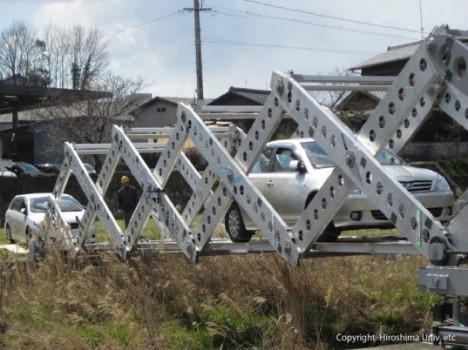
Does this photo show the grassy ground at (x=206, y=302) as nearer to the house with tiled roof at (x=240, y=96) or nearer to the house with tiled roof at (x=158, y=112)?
the house with tiled roof at (x=240, y=96)

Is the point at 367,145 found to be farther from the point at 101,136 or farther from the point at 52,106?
the point at 52,106

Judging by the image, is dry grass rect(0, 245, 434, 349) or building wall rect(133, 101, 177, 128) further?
building wall rect(133, 101, 177, 128)

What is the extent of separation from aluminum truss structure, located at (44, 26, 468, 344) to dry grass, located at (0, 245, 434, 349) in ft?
2.04

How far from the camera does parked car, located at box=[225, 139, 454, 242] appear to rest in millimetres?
9523

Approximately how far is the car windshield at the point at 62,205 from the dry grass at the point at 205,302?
990 centimetres

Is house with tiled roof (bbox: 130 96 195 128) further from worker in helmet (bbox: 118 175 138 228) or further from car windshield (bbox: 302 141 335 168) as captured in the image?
car windshield (bbox: 302 141 335 168)

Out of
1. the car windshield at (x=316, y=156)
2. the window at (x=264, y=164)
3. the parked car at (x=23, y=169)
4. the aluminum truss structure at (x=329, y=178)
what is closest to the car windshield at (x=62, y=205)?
the aluminum truss structure at (x=329, y=178)

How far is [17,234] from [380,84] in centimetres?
1794

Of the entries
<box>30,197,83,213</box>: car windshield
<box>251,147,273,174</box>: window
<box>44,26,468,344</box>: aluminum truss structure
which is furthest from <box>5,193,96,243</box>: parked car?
<box>251,147,273,174</box>: window

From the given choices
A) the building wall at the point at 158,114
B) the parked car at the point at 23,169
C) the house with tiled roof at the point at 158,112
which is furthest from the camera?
the building wall at the point at 158,114

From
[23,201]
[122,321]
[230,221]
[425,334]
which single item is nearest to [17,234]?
[23,201]

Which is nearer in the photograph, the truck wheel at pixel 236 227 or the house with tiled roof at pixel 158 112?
the truck wheel at pixel 236 227

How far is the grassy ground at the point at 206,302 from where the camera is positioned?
359 inches

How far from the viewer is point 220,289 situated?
10734 mm
